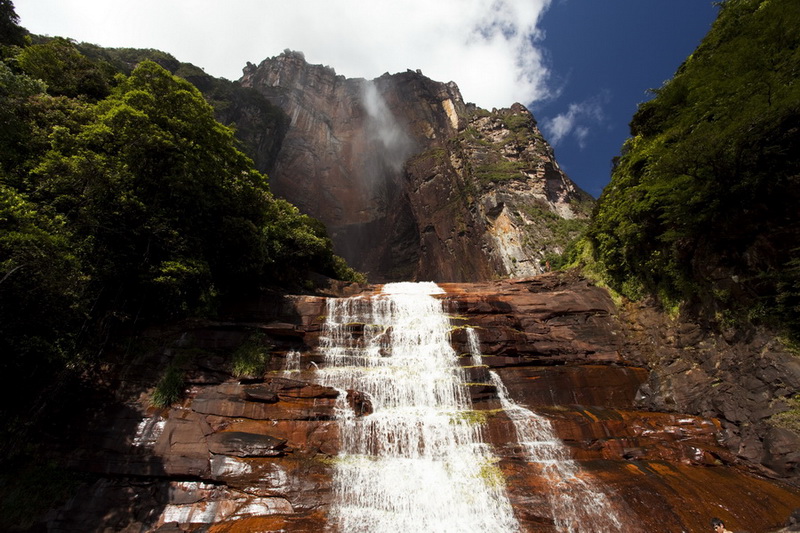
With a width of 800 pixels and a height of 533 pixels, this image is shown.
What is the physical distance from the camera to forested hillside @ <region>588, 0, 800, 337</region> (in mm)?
9773

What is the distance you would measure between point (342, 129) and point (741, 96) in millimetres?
64090

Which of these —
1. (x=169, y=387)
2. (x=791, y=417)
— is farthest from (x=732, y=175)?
(x=169, y=387)

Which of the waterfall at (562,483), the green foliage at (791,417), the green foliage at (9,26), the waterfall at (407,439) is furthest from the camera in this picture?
the green foliage at (9,26)

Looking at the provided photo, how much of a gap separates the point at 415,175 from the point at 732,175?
135 feet

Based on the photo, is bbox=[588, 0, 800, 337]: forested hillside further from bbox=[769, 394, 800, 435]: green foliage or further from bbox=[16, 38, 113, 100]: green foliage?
bbox=[16, 38, 113, 100]: green foliage

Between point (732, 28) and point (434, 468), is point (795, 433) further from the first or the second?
point (732, 28)

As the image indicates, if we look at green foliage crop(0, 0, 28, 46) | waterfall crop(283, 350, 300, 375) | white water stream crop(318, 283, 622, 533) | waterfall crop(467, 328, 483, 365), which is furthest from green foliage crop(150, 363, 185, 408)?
green foliage crop(0, 0, 28, 46)

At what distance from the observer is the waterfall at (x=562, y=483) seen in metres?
8.48

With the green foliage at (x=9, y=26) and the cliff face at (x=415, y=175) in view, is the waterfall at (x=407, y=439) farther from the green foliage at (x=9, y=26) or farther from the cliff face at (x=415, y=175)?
the cliff face at (x=415, y=175)

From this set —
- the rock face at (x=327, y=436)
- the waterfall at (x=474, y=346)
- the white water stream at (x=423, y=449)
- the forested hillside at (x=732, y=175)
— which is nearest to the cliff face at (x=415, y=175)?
the forested hillside at (x=732, y=175)

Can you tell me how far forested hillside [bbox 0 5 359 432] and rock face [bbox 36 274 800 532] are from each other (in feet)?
6.27

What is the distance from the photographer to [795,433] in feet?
30.7

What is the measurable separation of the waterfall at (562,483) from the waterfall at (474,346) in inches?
97.5

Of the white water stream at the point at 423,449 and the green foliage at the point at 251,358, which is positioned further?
the green foliage at the point at 251,358
